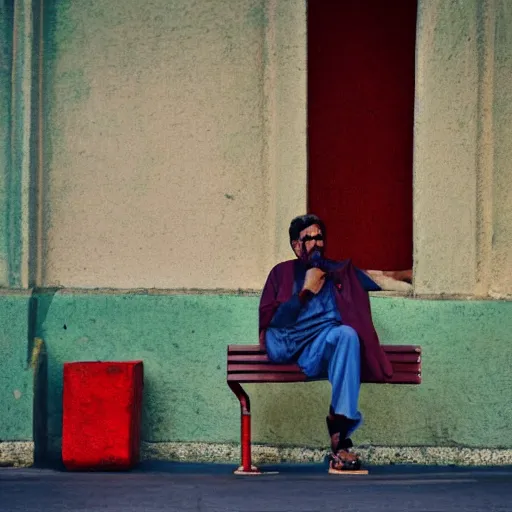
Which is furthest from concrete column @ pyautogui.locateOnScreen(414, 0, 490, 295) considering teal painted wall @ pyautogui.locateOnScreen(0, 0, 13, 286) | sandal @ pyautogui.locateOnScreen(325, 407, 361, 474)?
teal painted wall @ pyautogui.locateOnScreen(0, 0, 13, 286)

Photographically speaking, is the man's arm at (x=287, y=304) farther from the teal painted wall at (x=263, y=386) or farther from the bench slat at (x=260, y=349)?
the teal painted wall at (x=263, y=386)

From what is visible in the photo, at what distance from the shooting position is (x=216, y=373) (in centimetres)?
827

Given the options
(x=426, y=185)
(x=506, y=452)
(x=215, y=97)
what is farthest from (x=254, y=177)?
(x=506, y=452)

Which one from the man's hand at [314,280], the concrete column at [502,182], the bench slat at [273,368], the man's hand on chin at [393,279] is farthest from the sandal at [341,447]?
the concrete column at [502,182]

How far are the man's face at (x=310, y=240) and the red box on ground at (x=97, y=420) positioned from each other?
128cm

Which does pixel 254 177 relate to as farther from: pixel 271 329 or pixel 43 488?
pixel 43 488

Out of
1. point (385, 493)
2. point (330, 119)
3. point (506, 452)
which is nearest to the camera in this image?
point (385, 493)

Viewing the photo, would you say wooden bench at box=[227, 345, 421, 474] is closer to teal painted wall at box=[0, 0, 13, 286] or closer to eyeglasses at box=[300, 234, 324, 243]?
eyeglasses at box=[300, 234, 324, 243]

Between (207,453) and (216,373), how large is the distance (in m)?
0.49

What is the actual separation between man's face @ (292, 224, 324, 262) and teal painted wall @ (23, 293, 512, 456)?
74cm

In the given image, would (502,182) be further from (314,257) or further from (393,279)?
(314,257)

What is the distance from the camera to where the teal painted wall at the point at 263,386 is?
321 inches

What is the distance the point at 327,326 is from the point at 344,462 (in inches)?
30.1

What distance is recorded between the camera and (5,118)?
8.42m
